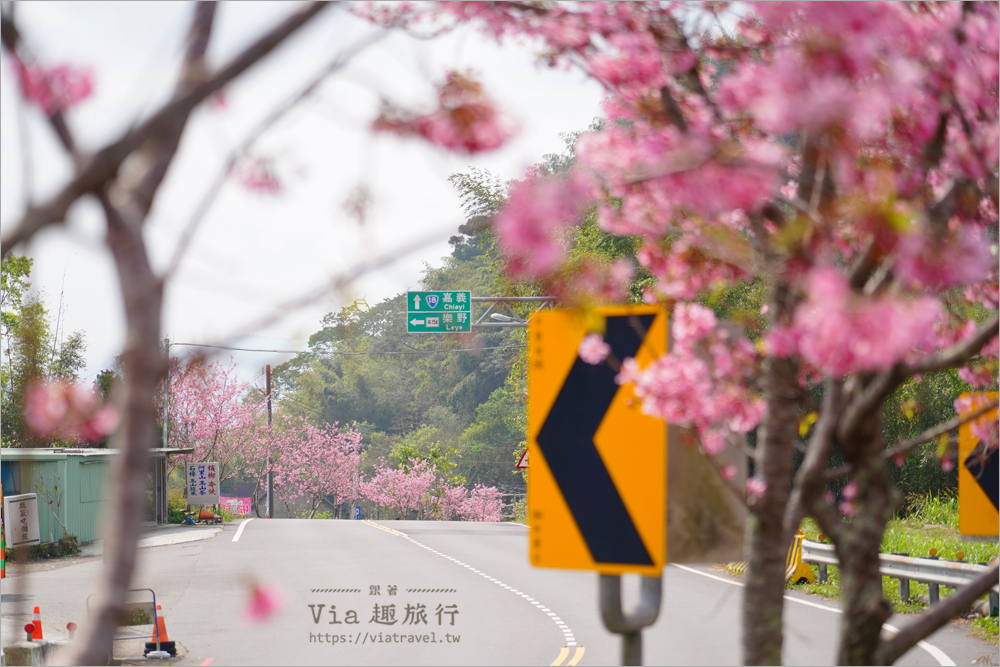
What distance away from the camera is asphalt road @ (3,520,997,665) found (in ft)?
34.8

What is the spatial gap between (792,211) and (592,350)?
30.7 inches

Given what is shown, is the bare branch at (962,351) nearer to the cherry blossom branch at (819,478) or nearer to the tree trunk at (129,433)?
the cherry blossom branch at (819,478)

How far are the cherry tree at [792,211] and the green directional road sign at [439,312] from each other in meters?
23.1

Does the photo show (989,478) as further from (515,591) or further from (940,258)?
(515,591)

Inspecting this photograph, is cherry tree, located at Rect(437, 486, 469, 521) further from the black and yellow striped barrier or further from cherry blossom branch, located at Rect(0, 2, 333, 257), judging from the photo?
cherry blossom branch, located at Rect(0, 2, 333, 257)

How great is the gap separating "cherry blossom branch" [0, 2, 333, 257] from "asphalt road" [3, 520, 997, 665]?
17.3 ft

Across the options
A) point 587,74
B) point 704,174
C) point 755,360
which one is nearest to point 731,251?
point 704,174

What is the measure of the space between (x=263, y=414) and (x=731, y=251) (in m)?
53.5

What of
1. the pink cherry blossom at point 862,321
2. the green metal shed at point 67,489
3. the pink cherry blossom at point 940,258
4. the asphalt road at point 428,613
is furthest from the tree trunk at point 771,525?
the green metal shed at point 67,489

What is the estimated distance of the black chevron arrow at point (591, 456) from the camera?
2.37 metres

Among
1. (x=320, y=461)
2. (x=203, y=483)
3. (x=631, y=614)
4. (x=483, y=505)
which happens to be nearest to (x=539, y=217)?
(x=631, y=614)

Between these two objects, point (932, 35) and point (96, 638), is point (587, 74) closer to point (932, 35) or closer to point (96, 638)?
point (932, 35)

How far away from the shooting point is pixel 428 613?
1364 cm

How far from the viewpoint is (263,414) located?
53.5m
